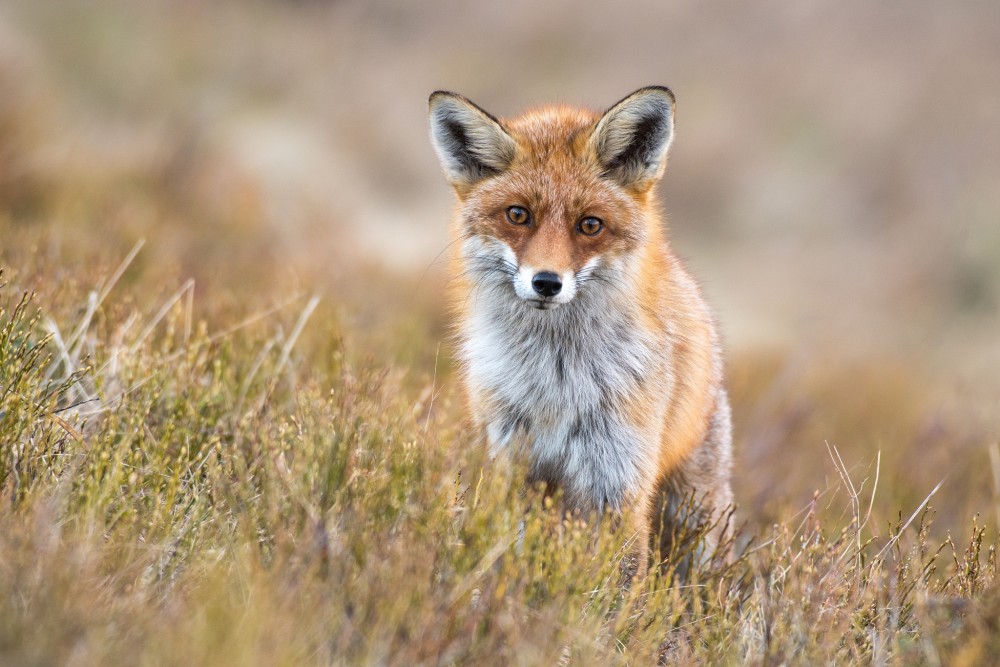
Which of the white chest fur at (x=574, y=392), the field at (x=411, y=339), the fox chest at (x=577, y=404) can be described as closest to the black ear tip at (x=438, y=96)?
the white chest fur at (x=574, y=392)

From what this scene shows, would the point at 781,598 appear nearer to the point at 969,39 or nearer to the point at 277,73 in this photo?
the point at 277,73

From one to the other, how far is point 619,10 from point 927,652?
20.6 metres

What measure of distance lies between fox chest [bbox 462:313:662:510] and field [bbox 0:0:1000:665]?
227 millimetres

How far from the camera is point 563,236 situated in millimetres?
3559

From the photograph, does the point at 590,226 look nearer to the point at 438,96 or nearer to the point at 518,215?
the point at 518,215

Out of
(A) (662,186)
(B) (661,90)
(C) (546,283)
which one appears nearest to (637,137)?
(B) (661,90)

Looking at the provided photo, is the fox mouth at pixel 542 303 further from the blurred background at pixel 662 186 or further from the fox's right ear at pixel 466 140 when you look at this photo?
the blurred background at pixel 662 186

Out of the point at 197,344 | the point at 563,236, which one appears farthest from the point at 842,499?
the point at 197,344

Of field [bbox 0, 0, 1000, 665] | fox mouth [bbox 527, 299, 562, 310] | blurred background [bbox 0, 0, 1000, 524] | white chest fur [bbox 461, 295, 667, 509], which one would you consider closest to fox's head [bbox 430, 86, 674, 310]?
fox mouth [bbox 527, 299, 562, 310]

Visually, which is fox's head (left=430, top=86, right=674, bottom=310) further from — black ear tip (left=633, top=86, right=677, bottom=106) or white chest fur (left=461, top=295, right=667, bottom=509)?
white chest fur (left=461, top=295, right=667, bottom=509)

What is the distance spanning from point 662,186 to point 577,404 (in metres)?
13.1

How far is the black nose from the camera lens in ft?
11.0

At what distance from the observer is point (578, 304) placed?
3.78 meters

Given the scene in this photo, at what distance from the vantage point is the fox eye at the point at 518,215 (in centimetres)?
368
